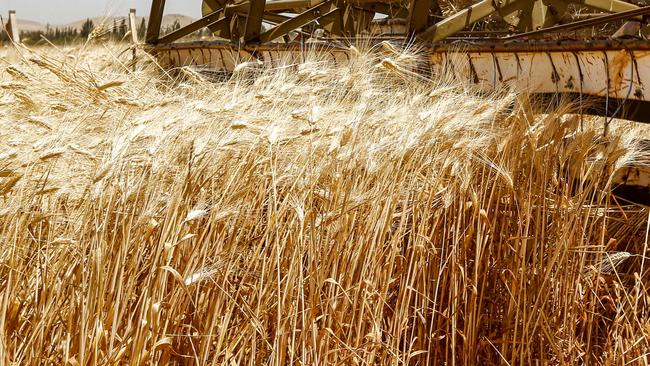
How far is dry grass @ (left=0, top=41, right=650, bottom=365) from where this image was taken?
2111mm

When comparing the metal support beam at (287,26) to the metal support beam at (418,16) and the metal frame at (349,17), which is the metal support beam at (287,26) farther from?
the metal support beam at (418,16)

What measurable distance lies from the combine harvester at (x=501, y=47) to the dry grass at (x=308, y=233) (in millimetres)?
259

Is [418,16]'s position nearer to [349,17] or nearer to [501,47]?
[501,47]

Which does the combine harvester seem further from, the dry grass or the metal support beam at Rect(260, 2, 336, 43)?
the dry grass

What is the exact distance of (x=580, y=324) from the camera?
2922 millimetres

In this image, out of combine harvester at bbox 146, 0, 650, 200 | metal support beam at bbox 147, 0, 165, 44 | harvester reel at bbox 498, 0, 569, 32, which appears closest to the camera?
combine harvester at bbox 146, 0, 650, 200

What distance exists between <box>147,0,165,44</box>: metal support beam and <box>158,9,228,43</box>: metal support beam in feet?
0.23

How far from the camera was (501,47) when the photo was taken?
3.63m

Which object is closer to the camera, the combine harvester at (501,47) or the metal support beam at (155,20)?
the combine harvester at (501,47)

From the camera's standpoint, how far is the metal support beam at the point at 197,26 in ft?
24.7

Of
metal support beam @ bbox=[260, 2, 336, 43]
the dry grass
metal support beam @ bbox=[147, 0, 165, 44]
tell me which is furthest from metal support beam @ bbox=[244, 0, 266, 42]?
the dry grass

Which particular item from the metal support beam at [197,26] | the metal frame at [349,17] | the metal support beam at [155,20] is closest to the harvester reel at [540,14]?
the metal frame at [349,17]

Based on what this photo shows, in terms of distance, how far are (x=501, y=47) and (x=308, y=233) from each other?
1.63 metres

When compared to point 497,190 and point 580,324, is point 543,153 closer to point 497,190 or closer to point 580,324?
point 497,190
